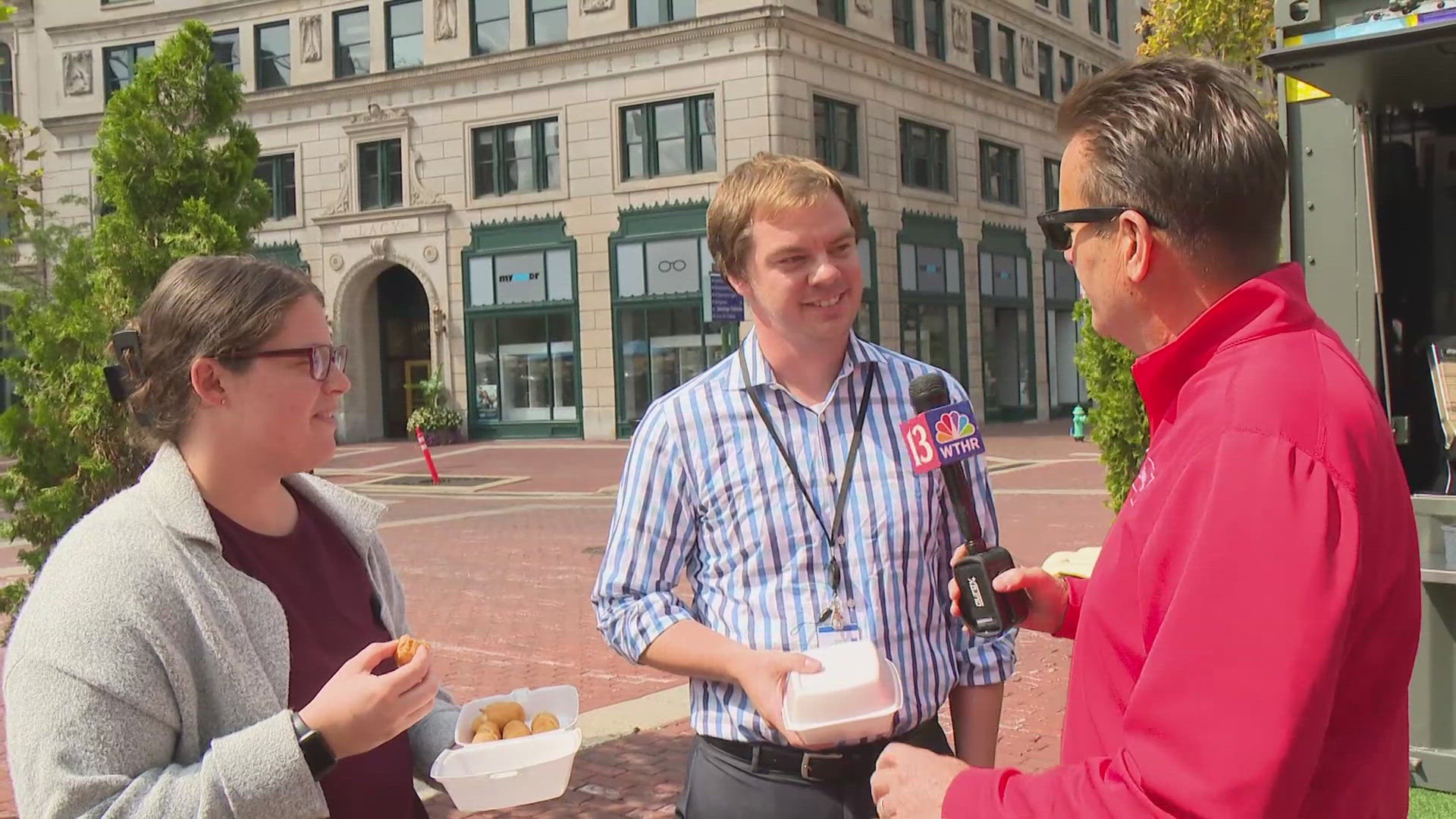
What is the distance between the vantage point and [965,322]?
3247 centimetres

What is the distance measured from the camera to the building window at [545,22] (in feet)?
95.0

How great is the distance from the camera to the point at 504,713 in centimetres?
224

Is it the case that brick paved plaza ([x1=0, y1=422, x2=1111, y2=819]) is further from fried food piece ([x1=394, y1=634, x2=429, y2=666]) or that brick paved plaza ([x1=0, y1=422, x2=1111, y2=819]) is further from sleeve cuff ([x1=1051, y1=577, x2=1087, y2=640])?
fried food piece ([x1=394, y1=634, x2=429, y2=666])

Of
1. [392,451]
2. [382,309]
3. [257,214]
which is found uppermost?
[382,309]

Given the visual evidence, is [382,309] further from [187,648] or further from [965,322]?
[187,648]

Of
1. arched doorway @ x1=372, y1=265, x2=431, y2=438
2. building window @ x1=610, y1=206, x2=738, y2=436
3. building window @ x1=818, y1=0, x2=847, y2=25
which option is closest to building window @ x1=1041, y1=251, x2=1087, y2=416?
building window @ x1=818, y1=0, x2=847, y2=25

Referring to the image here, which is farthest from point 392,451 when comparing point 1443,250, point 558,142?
point 1443,250

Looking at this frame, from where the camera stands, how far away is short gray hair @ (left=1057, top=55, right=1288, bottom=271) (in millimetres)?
1543

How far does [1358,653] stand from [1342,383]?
0.34m

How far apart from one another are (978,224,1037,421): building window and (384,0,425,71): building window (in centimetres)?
1704

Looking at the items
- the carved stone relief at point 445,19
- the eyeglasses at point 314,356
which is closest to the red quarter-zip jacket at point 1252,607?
the eyeglasses at point 314,356

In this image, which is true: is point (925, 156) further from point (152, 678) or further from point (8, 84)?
point (152, 678)

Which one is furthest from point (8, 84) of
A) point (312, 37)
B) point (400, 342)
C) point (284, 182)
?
point (400, 342)

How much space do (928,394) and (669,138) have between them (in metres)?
26.4
